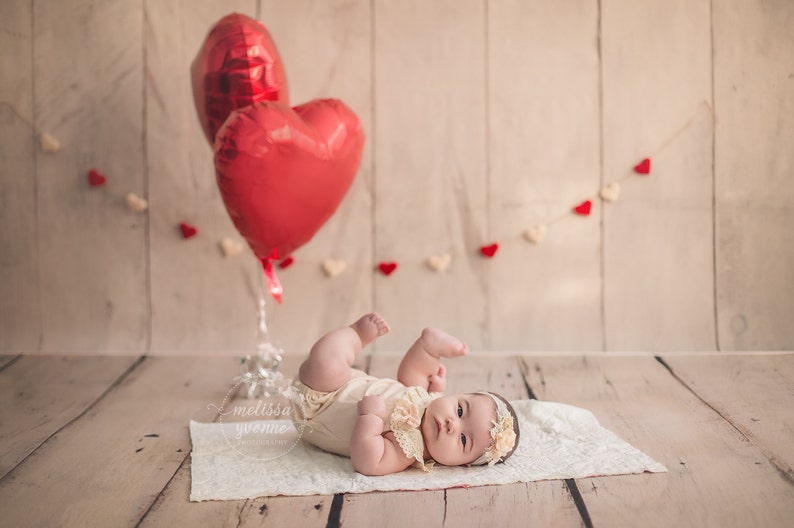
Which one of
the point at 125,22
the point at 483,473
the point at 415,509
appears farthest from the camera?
the point at 125,22

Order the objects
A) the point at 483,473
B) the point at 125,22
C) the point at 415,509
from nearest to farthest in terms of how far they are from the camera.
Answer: the point at 415,509 < the point at 483,473 < the point at 125,22

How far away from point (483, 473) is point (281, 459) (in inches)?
13.6

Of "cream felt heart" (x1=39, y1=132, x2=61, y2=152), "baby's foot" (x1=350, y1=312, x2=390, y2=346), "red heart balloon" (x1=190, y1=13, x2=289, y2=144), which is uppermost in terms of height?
"red heart balloon" (x1=190, y1=13, x2=289, y2=144)

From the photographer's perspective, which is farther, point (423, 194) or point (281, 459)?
point (423, 194)

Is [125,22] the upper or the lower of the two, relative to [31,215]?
upper

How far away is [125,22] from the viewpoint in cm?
211

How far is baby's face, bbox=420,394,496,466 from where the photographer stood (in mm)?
1251

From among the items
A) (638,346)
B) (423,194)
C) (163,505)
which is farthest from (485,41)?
(163,505)

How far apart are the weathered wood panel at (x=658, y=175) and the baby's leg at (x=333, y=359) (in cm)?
102

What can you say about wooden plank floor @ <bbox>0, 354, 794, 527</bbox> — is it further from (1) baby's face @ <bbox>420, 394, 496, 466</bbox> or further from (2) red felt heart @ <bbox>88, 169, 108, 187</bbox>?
(2) red felt heart @ <bbox>88, 169, 108, 187</bbox>

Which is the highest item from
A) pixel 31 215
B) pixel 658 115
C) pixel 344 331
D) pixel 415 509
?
pixel 658 115

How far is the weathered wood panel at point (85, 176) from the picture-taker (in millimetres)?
2109

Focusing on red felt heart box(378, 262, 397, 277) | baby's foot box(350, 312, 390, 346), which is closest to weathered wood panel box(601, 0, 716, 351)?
red felt heart box(378, 262, 397, 277)

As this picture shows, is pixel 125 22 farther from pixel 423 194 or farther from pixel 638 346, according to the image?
pixel 638 346
